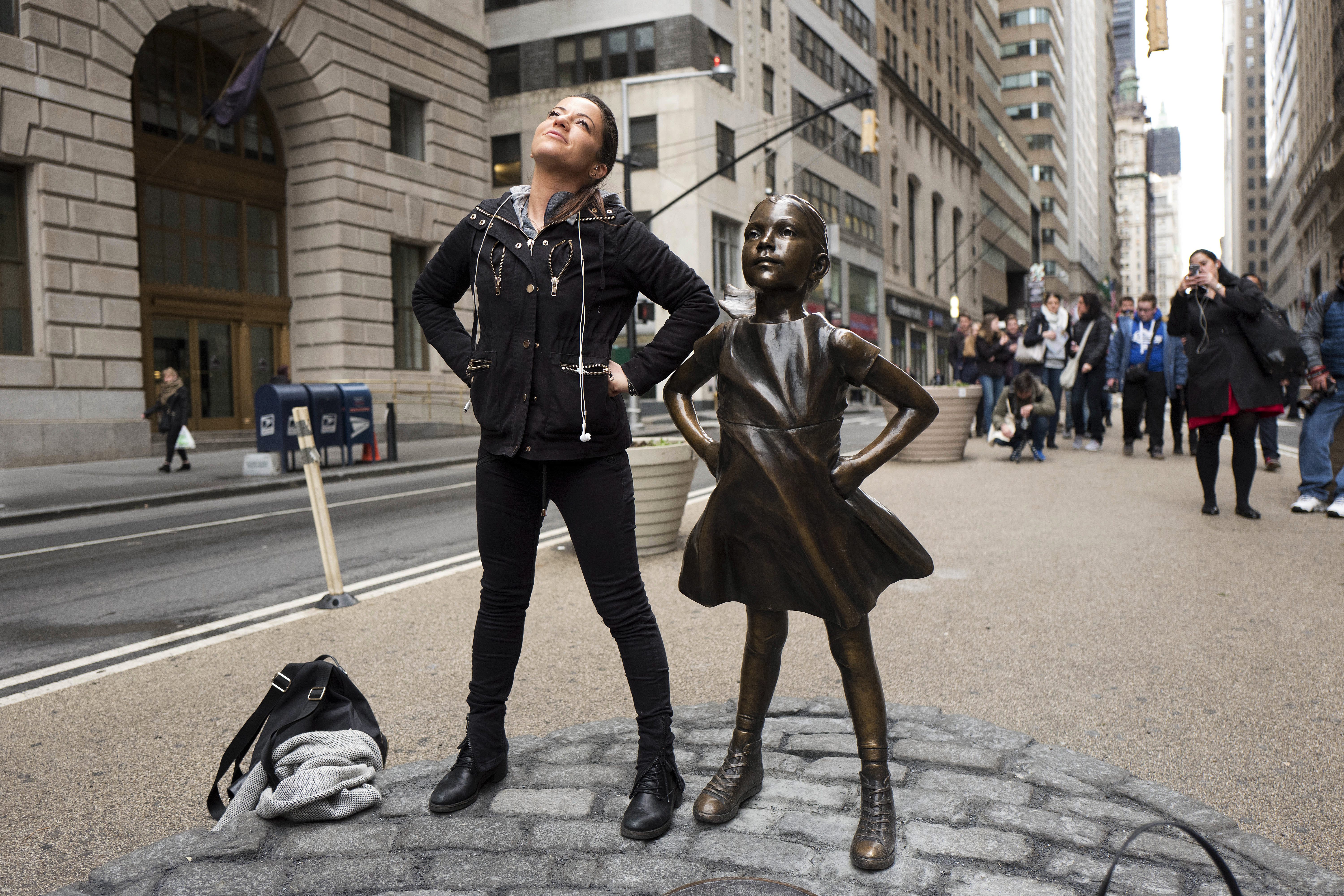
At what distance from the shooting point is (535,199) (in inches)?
115

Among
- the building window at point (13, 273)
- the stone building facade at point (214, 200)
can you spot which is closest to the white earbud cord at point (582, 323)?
the stone building facade at point (214, 200)

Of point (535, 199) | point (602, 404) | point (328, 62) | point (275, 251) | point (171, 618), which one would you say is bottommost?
point (171, 618)

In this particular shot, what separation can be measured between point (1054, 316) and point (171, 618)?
12266 mm

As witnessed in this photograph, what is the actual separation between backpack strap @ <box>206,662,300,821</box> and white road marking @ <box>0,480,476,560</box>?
3946 millimetres

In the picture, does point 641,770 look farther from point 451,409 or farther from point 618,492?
point 451,409

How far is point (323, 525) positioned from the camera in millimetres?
5879

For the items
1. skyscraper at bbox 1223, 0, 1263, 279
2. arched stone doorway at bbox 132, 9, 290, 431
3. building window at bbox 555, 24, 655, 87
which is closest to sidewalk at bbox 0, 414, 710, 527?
arched stone doorway at bbox 132, 9, 290, 431

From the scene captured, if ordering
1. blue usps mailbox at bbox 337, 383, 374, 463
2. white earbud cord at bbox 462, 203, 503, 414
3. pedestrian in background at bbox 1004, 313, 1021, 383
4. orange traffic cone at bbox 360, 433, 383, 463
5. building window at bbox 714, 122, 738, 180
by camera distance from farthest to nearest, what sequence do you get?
building window at bbox 714, 122, 738, 180 < orange traffic cone at bbox 360, 433, 383, 463 < blue usps mailbox at bbox 337, 383, 374, 463 < pedestrian in background at bbox 1004, 313, 1021, 383 < white earbud cord at bbox 462, 203, 503, 414

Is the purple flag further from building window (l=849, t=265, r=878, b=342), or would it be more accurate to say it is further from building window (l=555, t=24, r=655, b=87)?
building window (l=849, t=265, r=878, b=342)

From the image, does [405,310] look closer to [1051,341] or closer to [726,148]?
[726,148]

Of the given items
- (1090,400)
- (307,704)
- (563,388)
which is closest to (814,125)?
(1090,400)

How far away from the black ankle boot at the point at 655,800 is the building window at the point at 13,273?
58.4ft

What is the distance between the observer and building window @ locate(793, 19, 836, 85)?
41094mm

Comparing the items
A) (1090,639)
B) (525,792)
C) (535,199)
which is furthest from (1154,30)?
(525,792)
